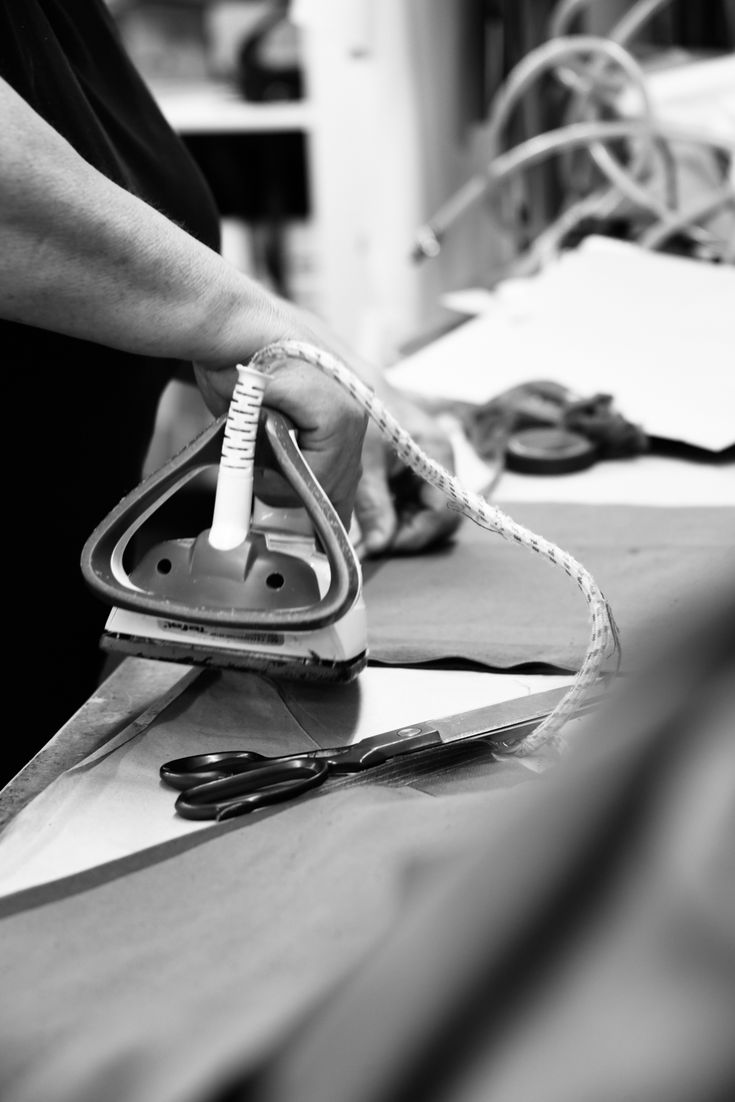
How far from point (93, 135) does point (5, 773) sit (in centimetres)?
38

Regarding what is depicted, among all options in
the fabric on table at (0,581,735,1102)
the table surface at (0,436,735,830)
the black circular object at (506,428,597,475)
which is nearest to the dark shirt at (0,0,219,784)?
the table surface at (0,436,735,830)

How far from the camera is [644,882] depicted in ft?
0.50

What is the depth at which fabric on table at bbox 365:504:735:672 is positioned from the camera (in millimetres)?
591

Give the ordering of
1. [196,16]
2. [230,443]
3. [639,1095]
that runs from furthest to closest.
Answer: [196,16], [230,443], [639,1095]

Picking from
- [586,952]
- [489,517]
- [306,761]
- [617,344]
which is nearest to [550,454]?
[617,344]

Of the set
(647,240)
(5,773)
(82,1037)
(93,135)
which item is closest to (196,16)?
(647,240)

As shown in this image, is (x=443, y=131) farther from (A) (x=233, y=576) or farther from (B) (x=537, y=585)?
(A) (x=233, y=576)

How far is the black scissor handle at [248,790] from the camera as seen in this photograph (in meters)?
0.45

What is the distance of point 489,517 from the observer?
53cm

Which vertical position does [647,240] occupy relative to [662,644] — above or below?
below

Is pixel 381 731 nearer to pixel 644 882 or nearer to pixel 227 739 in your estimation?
pixel 227 739

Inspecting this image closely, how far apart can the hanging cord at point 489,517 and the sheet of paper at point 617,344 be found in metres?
0.35

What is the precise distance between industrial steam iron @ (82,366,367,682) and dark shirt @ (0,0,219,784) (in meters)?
0.18

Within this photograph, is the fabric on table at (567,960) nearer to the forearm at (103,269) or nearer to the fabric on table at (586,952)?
the fabric on table at (586,952)
